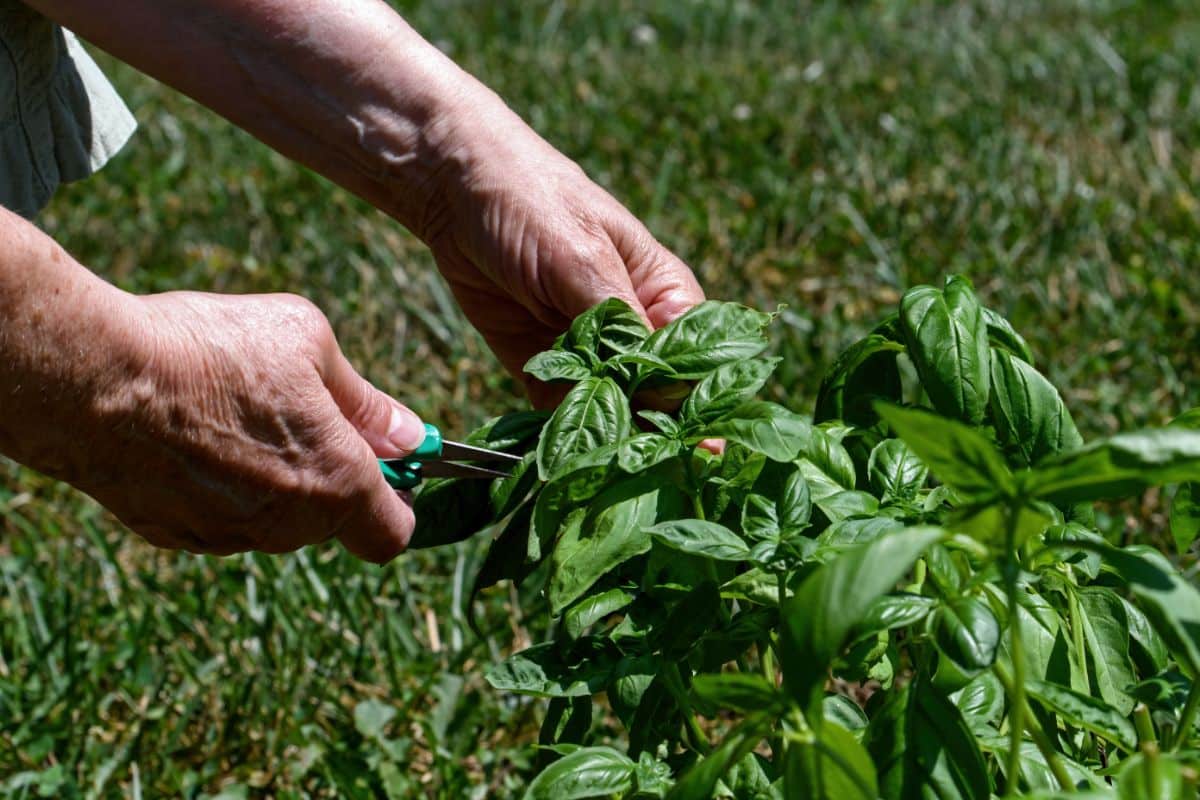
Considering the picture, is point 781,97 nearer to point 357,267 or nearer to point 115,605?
point 357,267

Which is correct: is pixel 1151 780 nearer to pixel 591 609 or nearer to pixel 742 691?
pixel 742 691

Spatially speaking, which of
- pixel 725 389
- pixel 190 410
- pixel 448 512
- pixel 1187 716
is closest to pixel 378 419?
pixel 448 512

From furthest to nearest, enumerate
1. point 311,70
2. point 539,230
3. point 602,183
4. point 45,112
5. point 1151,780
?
point 602,183, point 45,112, point 311,70, point 539,230, point 1151,780

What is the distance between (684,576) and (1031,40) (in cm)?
427

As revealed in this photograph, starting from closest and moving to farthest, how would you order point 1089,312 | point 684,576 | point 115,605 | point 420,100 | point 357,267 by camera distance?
point 684,576 < point 420,100 < point 115,605 < point 1089,312 < point 357,267

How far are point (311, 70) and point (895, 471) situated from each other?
3.46ft

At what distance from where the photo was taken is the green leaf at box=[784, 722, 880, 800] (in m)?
0.88

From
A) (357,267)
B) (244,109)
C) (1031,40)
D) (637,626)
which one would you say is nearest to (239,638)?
(244,109)

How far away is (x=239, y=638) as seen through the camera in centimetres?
224

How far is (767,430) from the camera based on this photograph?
117cm

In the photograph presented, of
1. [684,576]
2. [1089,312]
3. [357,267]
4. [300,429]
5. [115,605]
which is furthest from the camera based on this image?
[357,267]

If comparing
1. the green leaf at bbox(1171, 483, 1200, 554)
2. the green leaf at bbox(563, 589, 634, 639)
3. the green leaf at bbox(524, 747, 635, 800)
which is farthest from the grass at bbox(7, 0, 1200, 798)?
the green leaf at bbox(1171, 483, 1200, 554)

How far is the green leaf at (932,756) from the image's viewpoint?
3.28 feet

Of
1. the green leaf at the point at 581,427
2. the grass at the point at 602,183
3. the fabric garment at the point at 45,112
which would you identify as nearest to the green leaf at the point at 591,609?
the green leaf at the point at 581,427
